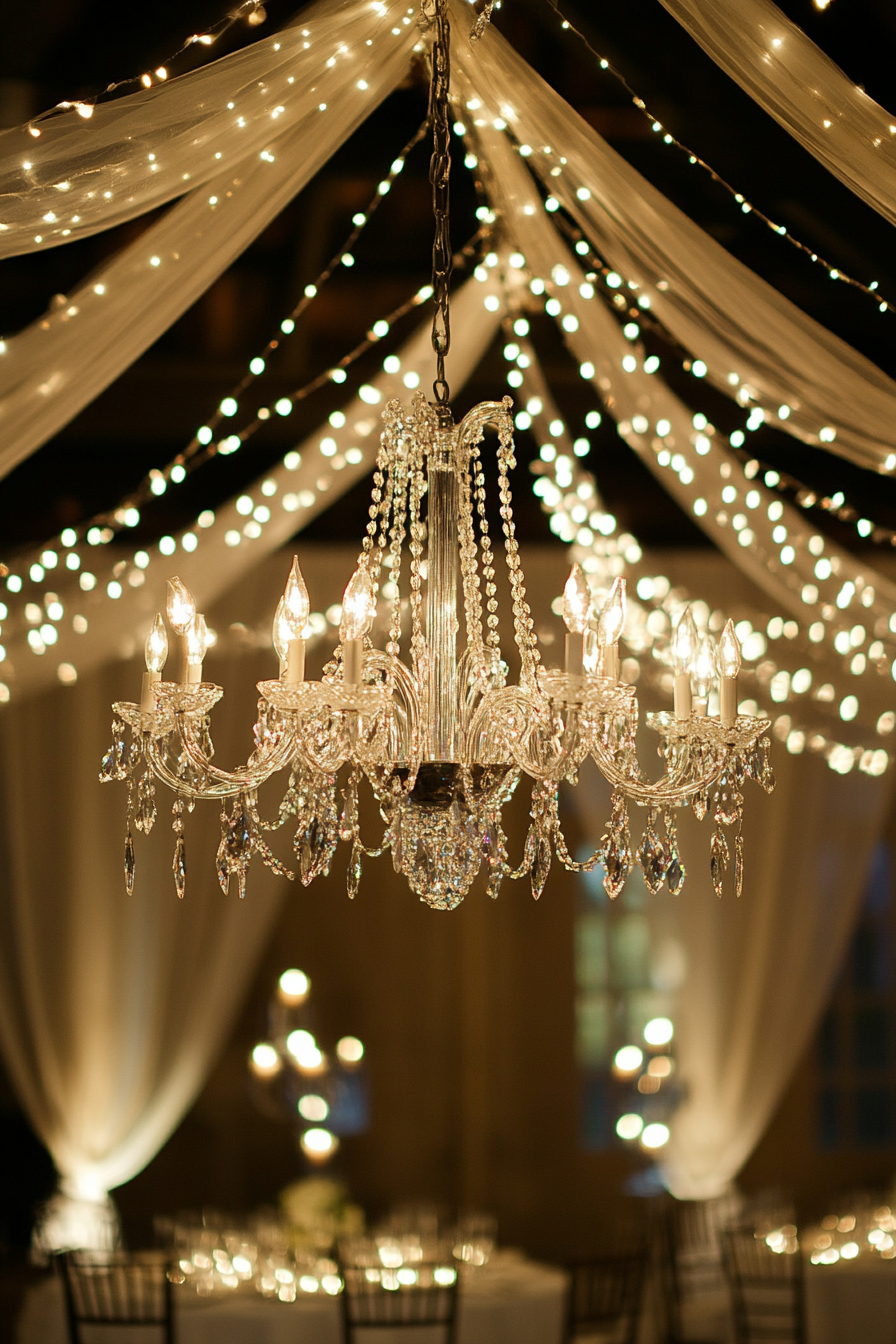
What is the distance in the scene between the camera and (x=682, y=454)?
3631 mm

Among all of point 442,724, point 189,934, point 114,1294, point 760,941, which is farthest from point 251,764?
point 760,941

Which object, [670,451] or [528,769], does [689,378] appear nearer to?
[670,451]

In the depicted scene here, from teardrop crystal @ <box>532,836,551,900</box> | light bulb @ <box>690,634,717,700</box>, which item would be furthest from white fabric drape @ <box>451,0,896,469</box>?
teardrop crystal @ <box>532,836,551,900</box>

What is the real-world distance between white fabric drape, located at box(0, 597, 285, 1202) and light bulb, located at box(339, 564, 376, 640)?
3147mm

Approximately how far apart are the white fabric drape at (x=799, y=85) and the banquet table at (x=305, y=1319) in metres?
3.43

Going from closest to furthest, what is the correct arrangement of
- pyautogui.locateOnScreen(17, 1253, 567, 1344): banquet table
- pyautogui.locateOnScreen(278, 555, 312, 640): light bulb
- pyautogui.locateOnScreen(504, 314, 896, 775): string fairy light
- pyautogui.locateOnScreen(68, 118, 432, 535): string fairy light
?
pyautogui.locateOnScreen(278, 555, 312, 640): light bulb → pyautogui.locateOnScreen(68, 118, 432, 535): string fairy light → pyautogui.locateOnScreen(504, 314, 896, 775): string fairy light → pyautogui.locateOnScreen(17, 1253, 567, 1344): banquet table

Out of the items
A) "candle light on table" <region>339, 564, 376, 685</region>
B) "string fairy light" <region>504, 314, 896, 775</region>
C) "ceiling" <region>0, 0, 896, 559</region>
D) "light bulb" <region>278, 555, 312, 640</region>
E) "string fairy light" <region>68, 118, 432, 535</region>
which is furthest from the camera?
"string fairy light" <region>504, 314, 896, 775</region>

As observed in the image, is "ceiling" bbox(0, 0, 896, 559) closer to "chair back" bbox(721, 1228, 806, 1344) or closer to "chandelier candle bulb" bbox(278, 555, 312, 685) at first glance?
"chandelier candle bulb" bbox(278, 555, 312, 685)

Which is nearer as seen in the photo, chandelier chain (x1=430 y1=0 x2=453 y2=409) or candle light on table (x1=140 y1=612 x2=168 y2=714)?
candle light on table (x1=140 y1=612 x2=168 y2=714)

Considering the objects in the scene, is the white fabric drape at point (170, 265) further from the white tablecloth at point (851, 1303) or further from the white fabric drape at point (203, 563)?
the white tablecloth at point (851, 1303)

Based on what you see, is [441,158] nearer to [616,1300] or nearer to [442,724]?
[442,724]

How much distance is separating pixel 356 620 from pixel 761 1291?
3.59 meters

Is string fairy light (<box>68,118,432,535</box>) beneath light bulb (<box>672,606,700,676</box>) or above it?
above

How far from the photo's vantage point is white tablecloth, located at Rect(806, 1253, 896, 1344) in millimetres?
4555
